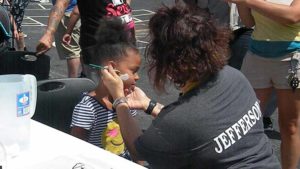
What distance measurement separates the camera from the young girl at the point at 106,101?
230cm

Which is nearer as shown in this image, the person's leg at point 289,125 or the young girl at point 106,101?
the young girl at point 106,101

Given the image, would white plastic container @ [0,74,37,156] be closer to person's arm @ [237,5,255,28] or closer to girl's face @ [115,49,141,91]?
girl's face @ [115,49,141,91]

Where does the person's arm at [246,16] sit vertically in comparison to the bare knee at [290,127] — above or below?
above

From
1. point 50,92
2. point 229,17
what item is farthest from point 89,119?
point 229,17

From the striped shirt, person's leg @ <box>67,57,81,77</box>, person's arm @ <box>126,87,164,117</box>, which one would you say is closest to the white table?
the striped shirt

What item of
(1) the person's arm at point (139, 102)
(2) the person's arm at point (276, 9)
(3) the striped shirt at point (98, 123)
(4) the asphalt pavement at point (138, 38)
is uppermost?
(2) the person's arm at point (276, 9)

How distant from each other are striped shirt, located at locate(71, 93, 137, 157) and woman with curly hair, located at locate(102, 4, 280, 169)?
1.58 feet

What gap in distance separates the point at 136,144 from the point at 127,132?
0.17 m

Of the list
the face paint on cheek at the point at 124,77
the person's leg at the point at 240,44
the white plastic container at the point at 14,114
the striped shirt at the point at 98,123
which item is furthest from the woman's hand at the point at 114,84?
the person's leg at the point at 240,44

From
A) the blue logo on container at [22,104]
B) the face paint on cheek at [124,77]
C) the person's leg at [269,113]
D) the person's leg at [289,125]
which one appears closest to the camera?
the blue logo on container at [22,104]

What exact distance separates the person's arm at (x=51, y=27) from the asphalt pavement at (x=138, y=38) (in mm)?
503

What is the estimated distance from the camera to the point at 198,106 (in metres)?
1.77

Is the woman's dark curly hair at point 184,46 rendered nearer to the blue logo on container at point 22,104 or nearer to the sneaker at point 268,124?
the blue logo on container at point 22,104

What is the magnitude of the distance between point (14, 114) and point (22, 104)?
0.04 m
